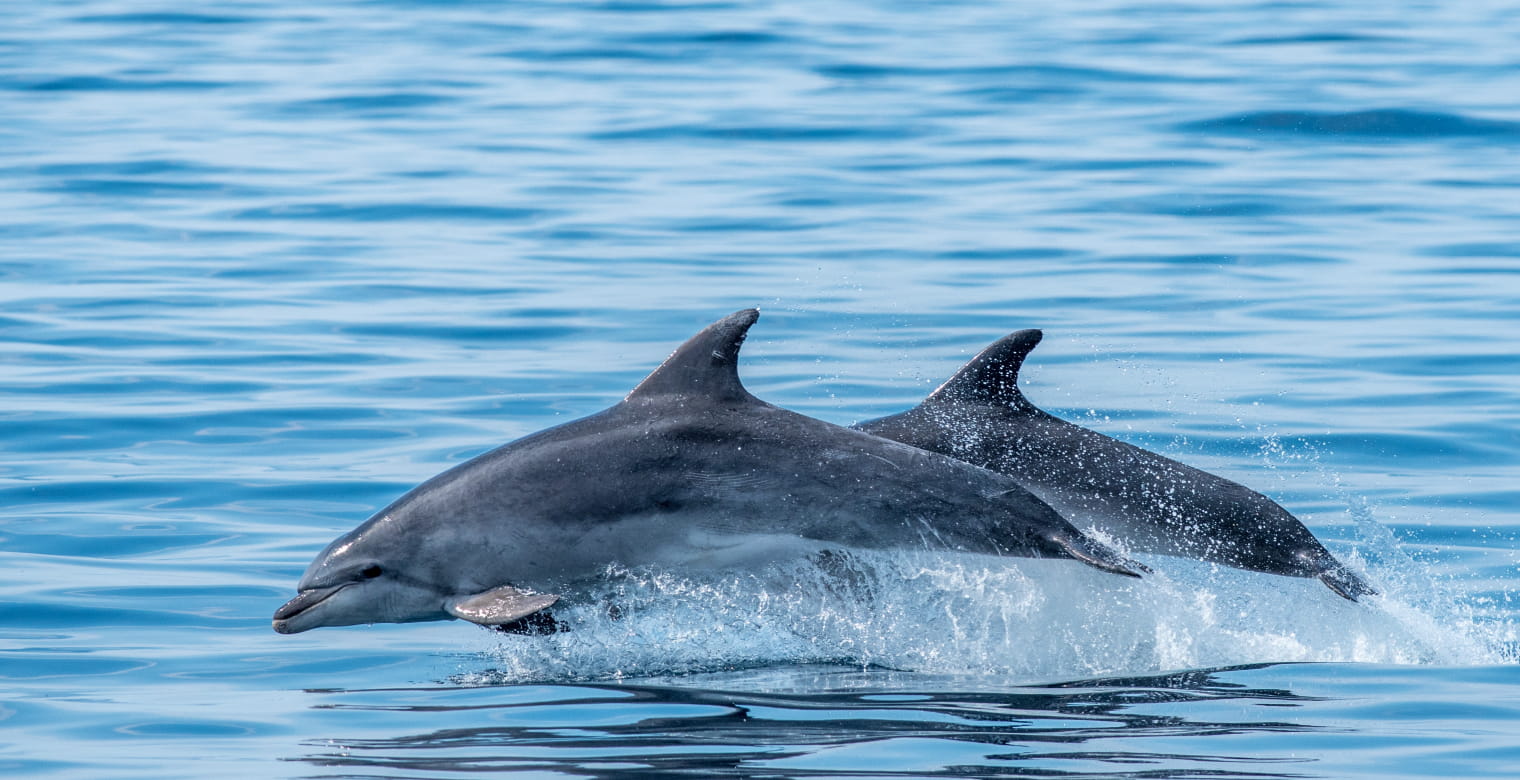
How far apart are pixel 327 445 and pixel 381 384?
4.17 feet

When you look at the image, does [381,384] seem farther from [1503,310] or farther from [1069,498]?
[1503,310]

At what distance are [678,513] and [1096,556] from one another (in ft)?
4.72

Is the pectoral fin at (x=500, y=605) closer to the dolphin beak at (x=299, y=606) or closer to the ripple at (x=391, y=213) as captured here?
the dolphin beak at (x=299, y=606)

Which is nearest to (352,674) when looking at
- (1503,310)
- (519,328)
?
(519,328)

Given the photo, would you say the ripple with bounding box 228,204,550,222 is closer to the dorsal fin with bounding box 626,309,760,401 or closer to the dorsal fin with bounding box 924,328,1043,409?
the dorsal fin with bounding box 924,328,1043,409

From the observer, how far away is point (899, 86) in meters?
24.7

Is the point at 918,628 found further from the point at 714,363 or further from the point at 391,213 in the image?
the point at 391,213

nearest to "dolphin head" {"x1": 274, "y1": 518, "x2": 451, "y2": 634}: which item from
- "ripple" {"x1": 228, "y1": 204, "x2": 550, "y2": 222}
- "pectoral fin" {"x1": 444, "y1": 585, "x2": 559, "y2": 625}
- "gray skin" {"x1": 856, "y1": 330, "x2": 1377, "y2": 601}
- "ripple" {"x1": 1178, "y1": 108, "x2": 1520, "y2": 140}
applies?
"pectoral fin" {"x1": 444, "y1": 585, "x2": 559, "y2": 625}

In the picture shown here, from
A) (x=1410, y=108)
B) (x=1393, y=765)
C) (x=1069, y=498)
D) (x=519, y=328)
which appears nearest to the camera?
(x=1393, y=765)

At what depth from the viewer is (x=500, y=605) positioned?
7516 millimetres

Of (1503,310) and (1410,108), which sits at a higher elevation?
(1410,108)

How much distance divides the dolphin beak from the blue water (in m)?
0.20

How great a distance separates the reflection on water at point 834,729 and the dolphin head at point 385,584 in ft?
1.33

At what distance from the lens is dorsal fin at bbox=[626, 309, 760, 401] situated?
7902 millimetres
